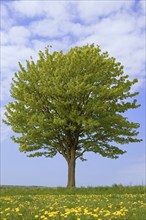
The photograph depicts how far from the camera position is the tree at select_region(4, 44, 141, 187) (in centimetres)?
2764

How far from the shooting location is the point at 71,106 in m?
28.5

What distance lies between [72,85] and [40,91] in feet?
11.4

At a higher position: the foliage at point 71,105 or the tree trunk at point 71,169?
the foliage at point 71,105

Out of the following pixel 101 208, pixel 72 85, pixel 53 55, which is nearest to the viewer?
pixel 101 208

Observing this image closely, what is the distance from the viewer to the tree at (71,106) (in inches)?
1088

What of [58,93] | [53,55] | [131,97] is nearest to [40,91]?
[58,93]

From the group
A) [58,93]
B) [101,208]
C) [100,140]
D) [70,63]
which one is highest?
[70,63]

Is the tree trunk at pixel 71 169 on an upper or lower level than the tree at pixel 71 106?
lower

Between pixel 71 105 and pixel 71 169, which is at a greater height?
pixel 71 105

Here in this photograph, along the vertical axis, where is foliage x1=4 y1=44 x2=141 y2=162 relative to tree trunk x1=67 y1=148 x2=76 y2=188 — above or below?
above

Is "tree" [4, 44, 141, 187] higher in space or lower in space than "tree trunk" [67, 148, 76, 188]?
higher

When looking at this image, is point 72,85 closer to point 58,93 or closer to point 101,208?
point 58,93

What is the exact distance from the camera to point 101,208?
11109 mm

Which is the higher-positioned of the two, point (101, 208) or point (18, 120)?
point (18, 120)
